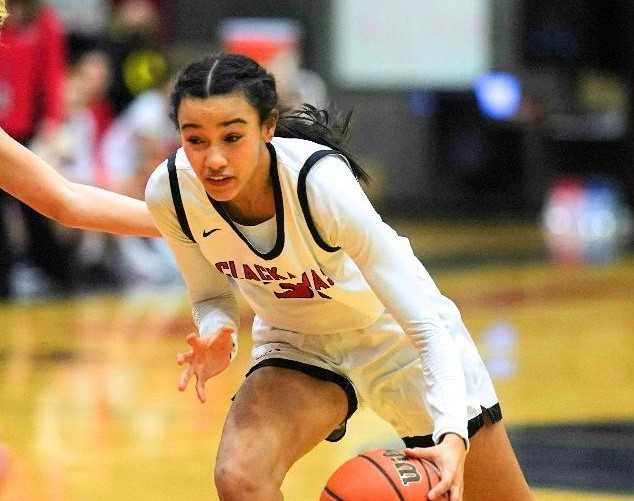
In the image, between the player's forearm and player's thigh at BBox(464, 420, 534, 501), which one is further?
the player's forearm

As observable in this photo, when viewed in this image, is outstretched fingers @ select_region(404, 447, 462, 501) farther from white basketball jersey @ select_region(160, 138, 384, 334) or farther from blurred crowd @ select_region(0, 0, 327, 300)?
blurred crowd @ select_region(0, 0, 327, 300)

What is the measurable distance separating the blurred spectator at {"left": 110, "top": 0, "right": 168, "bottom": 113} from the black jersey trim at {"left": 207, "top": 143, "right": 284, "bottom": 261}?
9.66 m

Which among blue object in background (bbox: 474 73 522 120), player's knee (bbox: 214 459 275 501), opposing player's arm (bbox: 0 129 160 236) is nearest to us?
player's knee (bbox: 214 459 275 501)

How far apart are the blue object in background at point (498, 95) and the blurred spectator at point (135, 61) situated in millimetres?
6198

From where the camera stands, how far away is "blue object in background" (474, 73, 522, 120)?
1909cm

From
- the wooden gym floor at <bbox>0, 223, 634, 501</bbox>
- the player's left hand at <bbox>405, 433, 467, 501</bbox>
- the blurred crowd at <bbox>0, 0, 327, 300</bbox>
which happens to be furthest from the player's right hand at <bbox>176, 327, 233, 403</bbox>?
the blurred crowd at <bbox>0, 0, 327, 300</bbox>

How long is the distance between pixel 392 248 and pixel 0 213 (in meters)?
8.23

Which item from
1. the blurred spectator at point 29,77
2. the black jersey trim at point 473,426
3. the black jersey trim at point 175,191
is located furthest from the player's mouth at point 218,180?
the blurred spectator at point 29,77

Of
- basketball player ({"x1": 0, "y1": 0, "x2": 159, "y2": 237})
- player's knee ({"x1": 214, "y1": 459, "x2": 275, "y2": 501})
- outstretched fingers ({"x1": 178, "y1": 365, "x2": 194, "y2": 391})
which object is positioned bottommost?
player's knee ({"x1": 214, "y1": 459, "x2": 275, "y2": 501})

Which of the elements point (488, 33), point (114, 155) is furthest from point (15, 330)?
point (488, 33)

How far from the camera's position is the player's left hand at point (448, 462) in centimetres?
359

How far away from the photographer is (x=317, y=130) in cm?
420

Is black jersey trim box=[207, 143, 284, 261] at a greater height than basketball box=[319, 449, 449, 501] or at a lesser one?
greater

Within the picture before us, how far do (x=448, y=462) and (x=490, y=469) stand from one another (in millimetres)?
594
